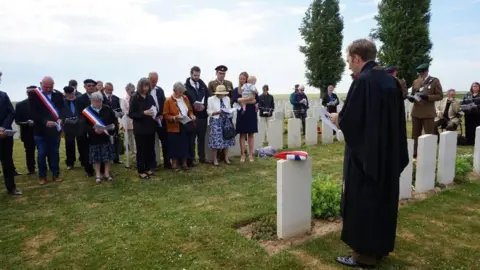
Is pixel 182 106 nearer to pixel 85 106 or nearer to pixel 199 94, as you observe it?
Answer: pixel 199 94

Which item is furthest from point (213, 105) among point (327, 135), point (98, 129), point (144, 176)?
point (327, 135)

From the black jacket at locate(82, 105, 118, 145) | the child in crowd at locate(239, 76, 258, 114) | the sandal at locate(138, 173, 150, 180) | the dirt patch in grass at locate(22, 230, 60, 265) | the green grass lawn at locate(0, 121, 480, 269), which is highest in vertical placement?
the child in crowd at locate(239, 76, 258, 114)

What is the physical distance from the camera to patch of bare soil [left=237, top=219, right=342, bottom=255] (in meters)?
4.19

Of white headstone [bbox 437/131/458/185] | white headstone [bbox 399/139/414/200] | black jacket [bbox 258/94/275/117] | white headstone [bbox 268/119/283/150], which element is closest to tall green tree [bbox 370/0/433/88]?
black jacket [bbox 258/94/275/117]

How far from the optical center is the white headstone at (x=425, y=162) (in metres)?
5.85

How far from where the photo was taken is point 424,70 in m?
8.33

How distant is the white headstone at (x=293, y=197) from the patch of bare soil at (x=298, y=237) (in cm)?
7

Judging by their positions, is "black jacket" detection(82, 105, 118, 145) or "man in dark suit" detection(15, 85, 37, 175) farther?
"man in dark suit" detection(15, 85, 37, 175)

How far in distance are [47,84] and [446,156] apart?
7.68 metres

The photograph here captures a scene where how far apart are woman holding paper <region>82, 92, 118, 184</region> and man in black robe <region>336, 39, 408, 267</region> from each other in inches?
204

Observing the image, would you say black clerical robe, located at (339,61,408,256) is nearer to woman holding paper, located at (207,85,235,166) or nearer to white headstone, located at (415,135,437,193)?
white headstone, located at (415,135,437,193)

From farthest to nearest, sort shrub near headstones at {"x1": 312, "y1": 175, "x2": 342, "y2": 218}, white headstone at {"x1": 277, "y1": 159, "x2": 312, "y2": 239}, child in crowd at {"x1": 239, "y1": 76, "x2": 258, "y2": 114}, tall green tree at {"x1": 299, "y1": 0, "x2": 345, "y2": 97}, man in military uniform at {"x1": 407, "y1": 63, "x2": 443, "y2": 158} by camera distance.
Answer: tall green tree at {"x1": 299, "y1": 0, "x2": 345, "y2": 97}
child in crowd at {"x1": 239, "y1": 76, "x2": 258, "y2": 114}
man in military uniform at {"x1": 407, "y1": 63, "x2": 443, "y2": 158}
shrub near headstones at {"x1": 312, "y1": 175, "x2": 342, "y2": 218}
white headstone at {"x1": 277, "y1": 159, "x2": 312, "y2": 239}

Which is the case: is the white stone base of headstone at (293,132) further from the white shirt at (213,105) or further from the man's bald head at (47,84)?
the man's bald head at (47,84)

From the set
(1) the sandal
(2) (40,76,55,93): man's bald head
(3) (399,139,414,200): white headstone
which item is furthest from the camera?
(1) the sandal
